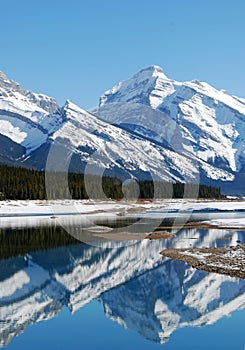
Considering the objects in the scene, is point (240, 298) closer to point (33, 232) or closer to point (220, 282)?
point (220, 282)

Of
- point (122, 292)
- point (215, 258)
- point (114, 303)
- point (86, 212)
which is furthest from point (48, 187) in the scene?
point (114, 303)

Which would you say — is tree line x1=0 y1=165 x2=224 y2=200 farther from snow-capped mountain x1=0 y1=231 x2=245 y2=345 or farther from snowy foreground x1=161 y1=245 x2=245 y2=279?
snow-capped mountain x1=0 y1=231 x2=245 y2=345

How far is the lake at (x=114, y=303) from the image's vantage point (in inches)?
1001

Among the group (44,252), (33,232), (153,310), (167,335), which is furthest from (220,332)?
(33,232)

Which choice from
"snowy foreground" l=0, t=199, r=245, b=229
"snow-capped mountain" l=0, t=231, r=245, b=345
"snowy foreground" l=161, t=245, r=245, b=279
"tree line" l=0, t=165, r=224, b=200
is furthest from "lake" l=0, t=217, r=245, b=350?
"tree line" l=0, t=165, r=224, b=200

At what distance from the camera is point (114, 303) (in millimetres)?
32000

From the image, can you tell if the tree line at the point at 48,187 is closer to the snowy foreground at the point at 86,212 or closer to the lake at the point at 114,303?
the snowy foreground at the point at 86,212

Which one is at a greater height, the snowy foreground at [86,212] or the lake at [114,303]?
the snowy foreground at [86,212]

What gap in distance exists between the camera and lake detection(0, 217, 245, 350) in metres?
25.4

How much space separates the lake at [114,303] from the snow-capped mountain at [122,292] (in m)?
0.06

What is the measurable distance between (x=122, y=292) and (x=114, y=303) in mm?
2650

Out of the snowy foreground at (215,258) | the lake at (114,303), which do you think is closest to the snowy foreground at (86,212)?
the snowy foreground at (215,258)

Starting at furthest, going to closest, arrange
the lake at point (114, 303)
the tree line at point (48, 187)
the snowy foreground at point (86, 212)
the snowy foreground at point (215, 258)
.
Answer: the tree line at point (48, 187)
the snowy foreground at point (86, 212)
the snowy foreground at point (215, 258)
the lake at point (114, 303)

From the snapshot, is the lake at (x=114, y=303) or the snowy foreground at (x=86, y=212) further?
the snowy foreground at (x=86, y=212)
